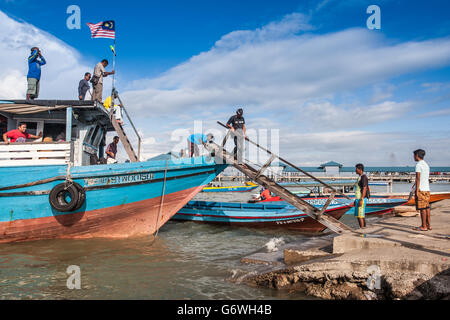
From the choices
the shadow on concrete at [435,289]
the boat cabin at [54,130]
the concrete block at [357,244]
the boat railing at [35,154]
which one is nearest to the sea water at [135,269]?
the concrete block at [357,244]

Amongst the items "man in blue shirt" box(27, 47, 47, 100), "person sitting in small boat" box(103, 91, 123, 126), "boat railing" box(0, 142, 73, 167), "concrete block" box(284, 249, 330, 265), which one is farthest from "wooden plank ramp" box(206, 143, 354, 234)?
"man in blue shirt" box(27, 47, 47, 100)

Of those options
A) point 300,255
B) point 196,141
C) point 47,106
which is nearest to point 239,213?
point 196,141

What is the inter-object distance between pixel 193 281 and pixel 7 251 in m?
5.29

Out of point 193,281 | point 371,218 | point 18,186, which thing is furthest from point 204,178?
point 371,218

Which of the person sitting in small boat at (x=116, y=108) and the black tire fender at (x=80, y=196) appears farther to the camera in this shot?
the person sitting in small boat at (x=116, y=108)

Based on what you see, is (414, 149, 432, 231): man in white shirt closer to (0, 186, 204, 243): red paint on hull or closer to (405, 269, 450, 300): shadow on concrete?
(405, 269, 450, 300): shadow on concrete

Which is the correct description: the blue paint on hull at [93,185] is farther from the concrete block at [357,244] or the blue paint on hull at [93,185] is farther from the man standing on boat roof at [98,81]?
the concrete block at [357,244]

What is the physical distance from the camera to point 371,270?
4391 mm

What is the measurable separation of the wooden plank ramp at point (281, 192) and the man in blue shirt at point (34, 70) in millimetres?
5573

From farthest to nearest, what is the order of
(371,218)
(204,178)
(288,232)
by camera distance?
(371,218)
(288,232)
(204,178)

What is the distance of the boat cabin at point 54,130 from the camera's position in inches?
322

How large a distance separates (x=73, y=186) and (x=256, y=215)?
6797 mm

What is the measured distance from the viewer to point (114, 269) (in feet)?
20.9

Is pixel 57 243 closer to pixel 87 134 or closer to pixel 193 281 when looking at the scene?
pixel 87 134
